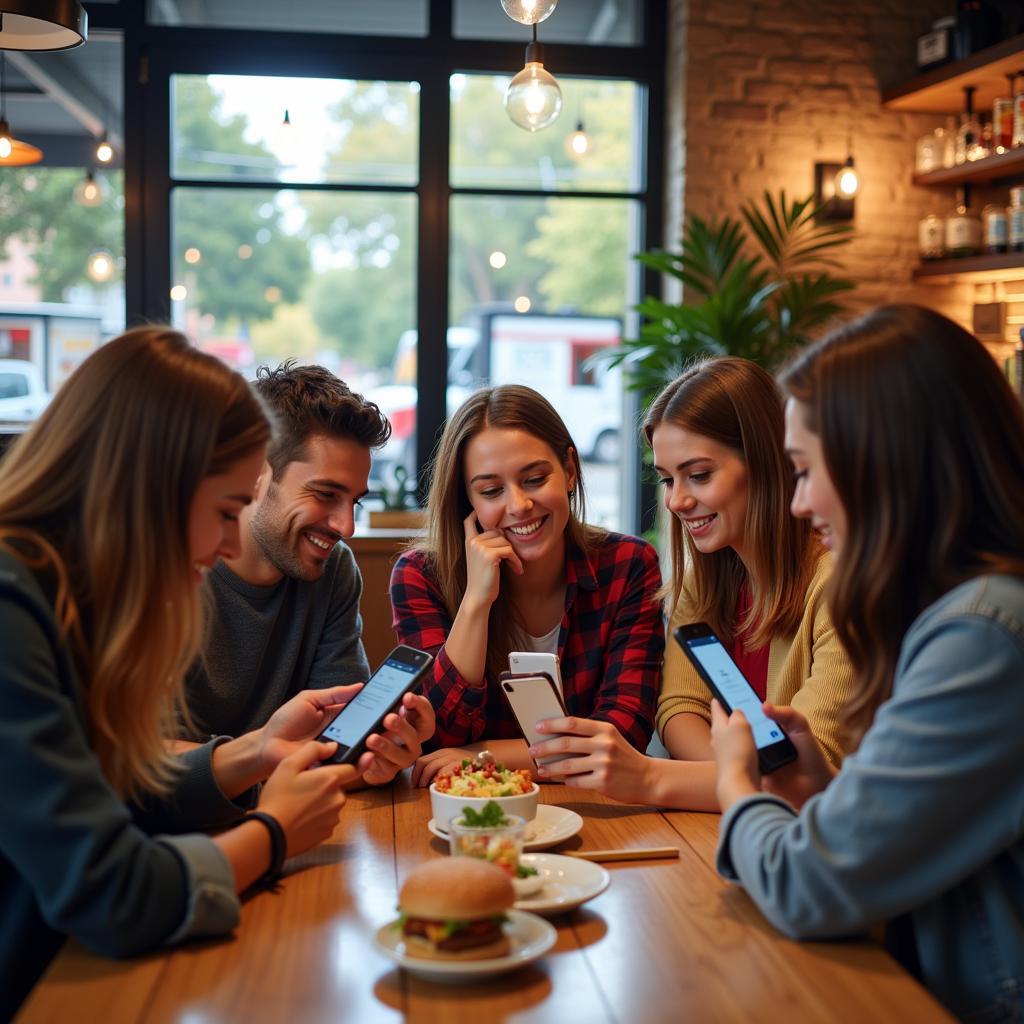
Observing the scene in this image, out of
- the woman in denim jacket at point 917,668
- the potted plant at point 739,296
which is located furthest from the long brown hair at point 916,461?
the potted plant at point 739,296

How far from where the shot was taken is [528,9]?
2.44 m

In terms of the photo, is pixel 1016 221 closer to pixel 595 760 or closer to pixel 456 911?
pixel 595 760

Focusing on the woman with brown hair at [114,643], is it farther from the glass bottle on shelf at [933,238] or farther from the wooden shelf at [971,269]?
the glass bottle on shelf at [933,238]

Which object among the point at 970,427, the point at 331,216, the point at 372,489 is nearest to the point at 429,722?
the point at 970,427

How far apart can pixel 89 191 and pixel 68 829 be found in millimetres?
5057

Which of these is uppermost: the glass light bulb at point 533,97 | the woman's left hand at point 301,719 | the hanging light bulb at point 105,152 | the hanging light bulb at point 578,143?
the hanging light bulb at point 578,143

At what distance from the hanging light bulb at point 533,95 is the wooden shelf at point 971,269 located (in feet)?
8.76

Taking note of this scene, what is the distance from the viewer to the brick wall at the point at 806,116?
5.39 metres

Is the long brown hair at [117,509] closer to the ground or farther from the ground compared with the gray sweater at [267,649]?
farther from the ground

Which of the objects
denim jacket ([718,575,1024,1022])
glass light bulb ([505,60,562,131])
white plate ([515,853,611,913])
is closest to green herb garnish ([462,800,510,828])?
white plate ([515,853,611,913])

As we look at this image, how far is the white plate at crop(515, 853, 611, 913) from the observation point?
1.35 metres

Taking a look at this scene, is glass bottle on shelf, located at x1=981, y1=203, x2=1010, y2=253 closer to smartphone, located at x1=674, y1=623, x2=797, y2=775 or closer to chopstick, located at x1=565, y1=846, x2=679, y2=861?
smartphone, located at x1=674, y1=623, x2=797, y2=775

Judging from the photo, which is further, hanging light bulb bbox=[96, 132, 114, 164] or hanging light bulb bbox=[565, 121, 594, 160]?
hanging light bulb bbox=[565, 121, 594, 160]

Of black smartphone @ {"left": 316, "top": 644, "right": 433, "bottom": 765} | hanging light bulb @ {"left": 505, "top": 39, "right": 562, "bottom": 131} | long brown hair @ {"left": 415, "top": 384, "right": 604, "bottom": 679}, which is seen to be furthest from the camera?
hanging light bulb @ {"left": 505, "top": 39, "right": 562, "bottom": 131}
